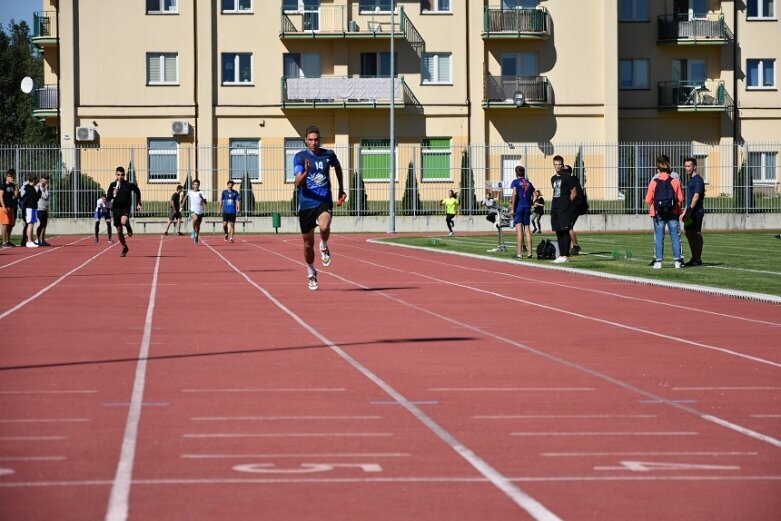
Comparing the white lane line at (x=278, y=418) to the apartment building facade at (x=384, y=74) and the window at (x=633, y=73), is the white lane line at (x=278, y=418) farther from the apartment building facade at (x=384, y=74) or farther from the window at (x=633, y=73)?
the window at (x=633, y=73)

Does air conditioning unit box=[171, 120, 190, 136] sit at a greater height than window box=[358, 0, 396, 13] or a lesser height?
lesser

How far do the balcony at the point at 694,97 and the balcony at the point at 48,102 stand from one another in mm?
26354

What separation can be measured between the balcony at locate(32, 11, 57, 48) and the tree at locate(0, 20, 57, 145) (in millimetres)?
32413

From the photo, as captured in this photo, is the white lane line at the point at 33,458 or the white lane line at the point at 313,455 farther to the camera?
the white lane line at the point at 313,455

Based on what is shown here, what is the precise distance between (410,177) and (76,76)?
15989 millimetres

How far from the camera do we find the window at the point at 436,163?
193 ft

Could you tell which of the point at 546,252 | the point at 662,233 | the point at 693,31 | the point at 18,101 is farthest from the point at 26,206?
the point at 18,101

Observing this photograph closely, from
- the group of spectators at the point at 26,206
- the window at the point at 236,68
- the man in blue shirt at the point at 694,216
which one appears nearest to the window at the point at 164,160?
the window at the point at 236,68

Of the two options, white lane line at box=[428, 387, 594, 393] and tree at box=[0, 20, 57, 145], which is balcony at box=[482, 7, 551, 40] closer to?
tree at box=[0, 20, 57, 145]

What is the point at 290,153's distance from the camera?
193 ft

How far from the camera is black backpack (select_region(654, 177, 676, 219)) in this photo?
2502cm

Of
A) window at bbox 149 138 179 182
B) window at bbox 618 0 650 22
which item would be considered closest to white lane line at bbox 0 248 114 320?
window at bbox 149 138 179 182

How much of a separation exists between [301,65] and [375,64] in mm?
3211

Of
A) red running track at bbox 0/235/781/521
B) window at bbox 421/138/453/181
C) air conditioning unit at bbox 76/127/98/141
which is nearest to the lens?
red running track at bbox 0/235/781/521
